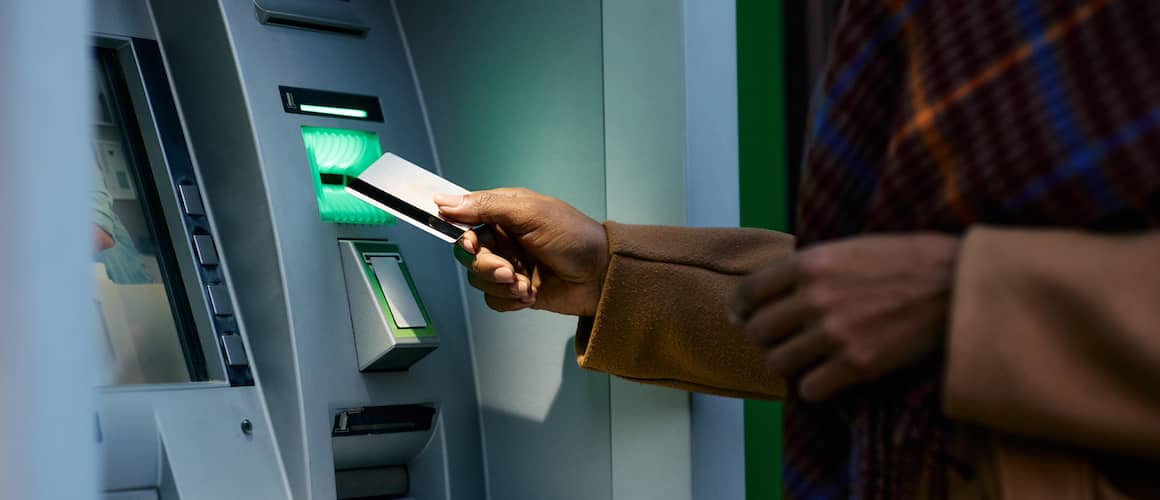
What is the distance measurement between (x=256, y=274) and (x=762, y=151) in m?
0.96

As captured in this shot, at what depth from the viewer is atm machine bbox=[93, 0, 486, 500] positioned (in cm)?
194

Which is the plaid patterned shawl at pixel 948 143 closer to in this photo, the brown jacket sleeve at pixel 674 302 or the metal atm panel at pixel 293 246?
the brown jacket sleeve at pixel 674 302

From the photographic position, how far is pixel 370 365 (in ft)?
6.75

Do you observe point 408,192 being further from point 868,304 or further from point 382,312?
point 868,304

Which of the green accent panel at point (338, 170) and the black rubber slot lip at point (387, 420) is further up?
the green accent panel at point (338, 170)

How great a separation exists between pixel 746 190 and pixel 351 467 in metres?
0.90

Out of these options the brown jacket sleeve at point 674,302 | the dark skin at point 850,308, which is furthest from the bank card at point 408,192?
the dark skin at point 850,308

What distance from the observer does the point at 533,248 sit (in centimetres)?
191

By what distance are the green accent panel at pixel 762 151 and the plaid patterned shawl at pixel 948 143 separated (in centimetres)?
100

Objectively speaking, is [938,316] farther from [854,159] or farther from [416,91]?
[416,91]

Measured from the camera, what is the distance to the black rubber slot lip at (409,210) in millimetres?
1882

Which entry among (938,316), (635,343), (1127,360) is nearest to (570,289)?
(635,343)

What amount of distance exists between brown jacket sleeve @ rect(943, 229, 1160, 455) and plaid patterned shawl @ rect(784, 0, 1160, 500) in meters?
0.05

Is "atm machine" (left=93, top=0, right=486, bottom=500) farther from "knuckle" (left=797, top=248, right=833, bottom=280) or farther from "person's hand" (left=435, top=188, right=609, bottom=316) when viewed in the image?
"knuckle" (left=797, top=248, right=833, bottom=280)
